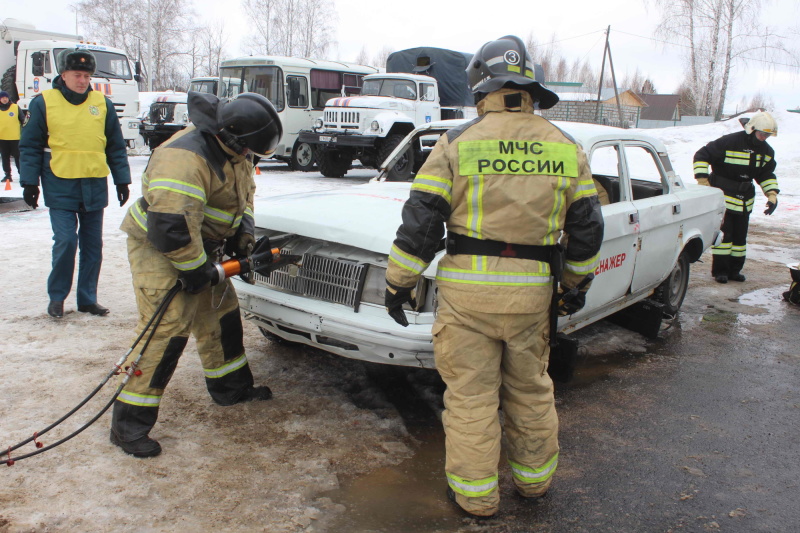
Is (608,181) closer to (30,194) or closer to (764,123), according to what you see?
(764,123)

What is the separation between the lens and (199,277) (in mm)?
2977

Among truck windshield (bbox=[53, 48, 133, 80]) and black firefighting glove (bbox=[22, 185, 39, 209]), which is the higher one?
truck windshield (bbox=[53, 48, 133, 80])

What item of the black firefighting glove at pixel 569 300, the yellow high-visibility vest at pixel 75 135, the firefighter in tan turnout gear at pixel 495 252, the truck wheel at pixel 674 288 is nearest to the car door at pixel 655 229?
the truck wheel at pixel 674 288

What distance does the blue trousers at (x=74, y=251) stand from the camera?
472 cm

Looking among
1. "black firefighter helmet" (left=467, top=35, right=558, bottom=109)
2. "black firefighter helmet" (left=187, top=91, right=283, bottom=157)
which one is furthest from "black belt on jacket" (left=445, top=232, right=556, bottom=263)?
"black firefighter helmet" (left=187, top=91, right=283, bottom=157)

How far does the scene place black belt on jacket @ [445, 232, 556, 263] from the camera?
2.59 m

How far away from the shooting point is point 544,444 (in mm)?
2787

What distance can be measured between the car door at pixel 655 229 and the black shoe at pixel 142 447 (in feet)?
10.5

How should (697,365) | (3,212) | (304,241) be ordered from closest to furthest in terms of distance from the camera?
(304,241) < (697,365) < (3,212)

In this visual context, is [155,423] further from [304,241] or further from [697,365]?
[697,365]

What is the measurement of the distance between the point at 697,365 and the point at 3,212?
8456 mm

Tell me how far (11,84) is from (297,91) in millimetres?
7200

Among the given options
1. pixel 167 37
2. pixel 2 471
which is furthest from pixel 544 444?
pixel 167 37

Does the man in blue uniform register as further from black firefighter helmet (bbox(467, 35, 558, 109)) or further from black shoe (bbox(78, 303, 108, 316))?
black firefighter helmet (bbox(467, 35, 558, 109))
